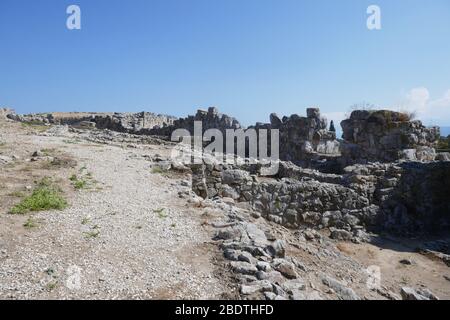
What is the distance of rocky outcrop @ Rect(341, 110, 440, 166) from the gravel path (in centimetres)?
1179

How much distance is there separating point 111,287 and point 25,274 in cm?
128

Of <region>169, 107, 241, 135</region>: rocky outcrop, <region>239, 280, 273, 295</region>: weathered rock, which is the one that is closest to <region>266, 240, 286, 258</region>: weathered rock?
<region>239, 280, 273, 295</region>: weathered rock

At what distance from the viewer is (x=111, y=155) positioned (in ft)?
50.1

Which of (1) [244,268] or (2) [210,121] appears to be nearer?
(1) [244,268]

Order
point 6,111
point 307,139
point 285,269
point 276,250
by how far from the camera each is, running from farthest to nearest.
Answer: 1. point 6,111
2. point 307,139
3. point 276,250
4. point 285,269

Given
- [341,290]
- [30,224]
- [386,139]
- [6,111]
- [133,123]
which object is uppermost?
[6,111]

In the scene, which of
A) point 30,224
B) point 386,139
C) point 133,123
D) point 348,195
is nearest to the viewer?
point 30,224

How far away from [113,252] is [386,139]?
15.2 metres

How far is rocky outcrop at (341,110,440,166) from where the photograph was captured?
16.9 metres

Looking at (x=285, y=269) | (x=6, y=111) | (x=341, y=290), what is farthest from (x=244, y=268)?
(x=6, y=111)

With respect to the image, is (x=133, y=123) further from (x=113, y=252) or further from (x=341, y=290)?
(x=341, y=290)

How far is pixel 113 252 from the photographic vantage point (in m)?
6.09

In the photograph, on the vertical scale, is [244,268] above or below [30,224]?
below
